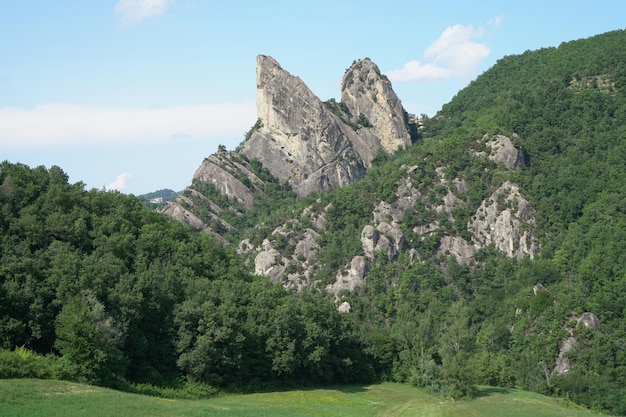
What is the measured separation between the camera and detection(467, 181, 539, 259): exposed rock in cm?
17300

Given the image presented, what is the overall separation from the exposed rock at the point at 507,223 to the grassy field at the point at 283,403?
279 feet

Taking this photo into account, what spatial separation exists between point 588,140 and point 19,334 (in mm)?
150592

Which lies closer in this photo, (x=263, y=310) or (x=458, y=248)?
(x=263, y=310)

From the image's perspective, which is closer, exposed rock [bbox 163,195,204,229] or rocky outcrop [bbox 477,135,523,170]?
rocky outcrop [bbox 477,135,523,170]

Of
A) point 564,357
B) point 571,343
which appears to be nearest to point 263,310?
point 564,357

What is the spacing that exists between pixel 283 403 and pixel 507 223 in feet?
377

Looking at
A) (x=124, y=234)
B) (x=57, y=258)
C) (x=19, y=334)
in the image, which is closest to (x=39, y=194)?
(x=124, y=234)

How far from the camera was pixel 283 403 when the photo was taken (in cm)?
6912

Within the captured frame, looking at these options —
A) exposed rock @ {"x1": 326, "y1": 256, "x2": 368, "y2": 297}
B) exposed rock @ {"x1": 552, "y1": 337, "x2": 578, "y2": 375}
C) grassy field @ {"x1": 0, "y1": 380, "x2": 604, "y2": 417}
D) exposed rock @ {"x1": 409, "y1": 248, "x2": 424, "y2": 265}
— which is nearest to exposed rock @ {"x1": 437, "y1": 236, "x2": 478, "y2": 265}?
exposed rock @ {"x1": 409, "y1": 248, "x2": 424, "y2": 265}

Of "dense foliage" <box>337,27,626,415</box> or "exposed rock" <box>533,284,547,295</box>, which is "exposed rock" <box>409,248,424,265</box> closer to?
"dense foliage" <box>337,27,626,415</box>

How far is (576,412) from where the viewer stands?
75812mm

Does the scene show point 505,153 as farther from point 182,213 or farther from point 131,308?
point 131,308

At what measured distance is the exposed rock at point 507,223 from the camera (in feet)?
568

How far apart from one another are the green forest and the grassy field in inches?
131
